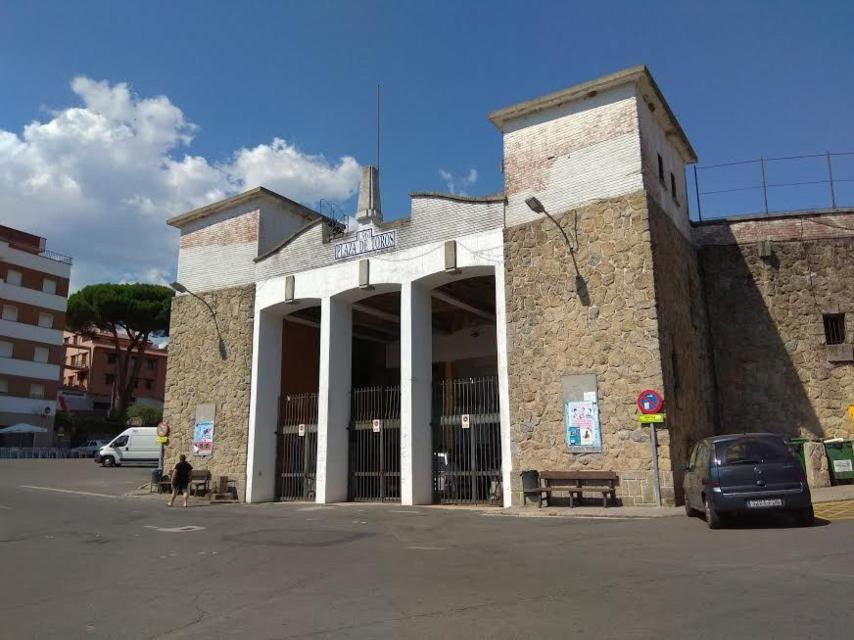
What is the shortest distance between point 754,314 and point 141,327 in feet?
157

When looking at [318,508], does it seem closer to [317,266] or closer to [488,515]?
[488,515]

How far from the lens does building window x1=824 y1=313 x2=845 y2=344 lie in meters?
18.0

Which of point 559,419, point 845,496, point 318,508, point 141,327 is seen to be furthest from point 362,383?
point 141,327

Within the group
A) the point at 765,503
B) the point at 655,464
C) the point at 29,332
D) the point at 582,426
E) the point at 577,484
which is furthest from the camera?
the point at 29,332

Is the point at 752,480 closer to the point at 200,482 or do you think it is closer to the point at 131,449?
the point at 200,482

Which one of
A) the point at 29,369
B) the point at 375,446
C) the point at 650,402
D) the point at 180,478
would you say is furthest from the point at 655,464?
the point at 29,369

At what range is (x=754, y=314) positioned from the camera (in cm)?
1866

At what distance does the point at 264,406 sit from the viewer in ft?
70.4

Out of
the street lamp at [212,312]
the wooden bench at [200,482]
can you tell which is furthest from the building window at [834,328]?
the wooden bench at [200,482]

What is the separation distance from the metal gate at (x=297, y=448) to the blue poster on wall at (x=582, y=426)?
8.97m

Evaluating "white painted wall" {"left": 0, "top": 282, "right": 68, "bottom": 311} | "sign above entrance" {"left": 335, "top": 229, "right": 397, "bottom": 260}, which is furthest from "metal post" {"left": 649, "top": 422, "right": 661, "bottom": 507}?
"white painted wall" {"left": 0, "top": 282, "right": 68, "bottom": 311}

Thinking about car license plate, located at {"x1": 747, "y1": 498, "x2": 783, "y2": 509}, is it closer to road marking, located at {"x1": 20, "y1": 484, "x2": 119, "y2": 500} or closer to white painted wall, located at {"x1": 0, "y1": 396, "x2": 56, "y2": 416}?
road marking, located at {"x1": 20, "y1": 484, "x2": 119, "y2": 500}

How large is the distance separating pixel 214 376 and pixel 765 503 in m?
17.6

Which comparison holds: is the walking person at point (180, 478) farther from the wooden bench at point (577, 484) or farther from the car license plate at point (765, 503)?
the car license plate at point (765, 503)
